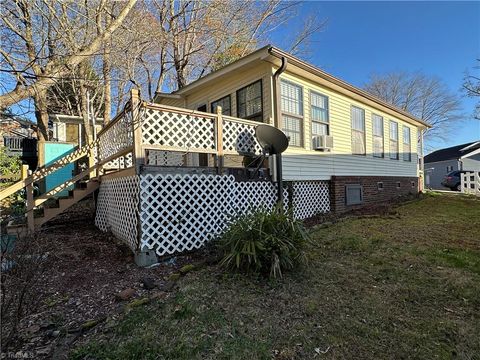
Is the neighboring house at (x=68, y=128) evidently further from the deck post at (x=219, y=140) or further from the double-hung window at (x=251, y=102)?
the deck post at (x=219, y=140)

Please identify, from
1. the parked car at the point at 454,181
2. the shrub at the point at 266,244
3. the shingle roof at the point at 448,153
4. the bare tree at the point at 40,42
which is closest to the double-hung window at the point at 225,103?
the bare tree at the point at 40,42

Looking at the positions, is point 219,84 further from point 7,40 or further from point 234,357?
point 234,357

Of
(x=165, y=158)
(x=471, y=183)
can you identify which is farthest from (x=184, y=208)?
(x=471, y=183)

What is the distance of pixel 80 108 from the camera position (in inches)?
562

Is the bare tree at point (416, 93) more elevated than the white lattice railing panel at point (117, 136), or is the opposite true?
the bare tree at point (416, 93)

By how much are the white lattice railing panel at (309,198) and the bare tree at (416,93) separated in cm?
2879

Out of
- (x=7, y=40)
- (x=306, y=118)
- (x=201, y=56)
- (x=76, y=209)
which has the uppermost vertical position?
(x=201, y=56)

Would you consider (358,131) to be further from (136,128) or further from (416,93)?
(416,93)

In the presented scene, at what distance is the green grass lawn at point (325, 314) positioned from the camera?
248 centimetres

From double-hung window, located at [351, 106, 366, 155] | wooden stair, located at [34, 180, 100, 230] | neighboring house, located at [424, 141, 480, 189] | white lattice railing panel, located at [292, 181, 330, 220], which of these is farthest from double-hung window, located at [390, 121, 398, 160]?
neighboring house, located at [424, 141, 480, 189]

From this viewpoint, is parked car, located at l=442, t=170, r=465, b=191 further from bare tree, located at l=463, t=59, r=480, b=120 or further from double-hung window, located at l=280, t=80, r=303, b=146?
double-hung window, located at l=280, t=80, r=303, b=146

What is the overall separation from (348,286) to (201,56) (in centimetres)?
1551

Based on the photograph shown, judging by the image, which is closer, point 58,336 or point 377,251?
point 58,336

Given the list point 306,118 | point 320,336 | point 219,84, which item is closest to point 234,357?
point 320,336
